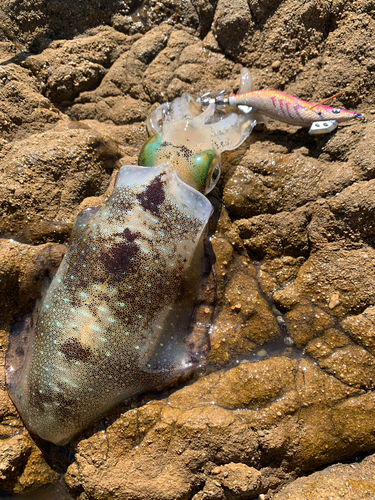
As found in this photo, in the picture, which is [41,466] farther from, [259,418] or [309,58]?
[309,58]

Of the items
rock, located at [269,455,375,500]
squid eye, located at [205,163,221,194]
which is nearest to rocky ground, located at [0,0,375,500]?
rock, located at [269,455,375,500]

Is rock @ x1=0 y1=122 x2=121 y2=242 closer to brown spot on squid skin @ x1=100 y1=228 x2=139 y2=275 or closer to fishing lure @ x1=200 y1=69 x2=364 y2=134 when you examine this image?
brown spot on squid skin @ x1=100 y1=228 x2=139 y2=275

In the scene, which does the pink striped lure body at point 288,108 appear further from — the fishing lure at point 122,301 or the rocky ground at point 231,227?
the fishing lure at point 122,301

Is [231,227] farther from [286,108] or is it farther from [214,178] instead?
[286,108]

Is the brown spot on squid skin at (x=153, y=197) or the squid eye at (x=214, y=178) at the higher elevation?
the brown spot on squid skin at (x=153, y=197)

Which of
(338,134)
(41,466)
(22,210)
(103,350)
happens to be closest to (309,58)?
(338,134)

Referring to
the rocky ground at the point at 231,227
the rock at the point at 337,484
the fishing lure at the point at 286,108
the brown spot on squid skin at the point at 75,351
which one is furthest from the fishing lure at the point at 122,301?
the rock at the point at 337,484
